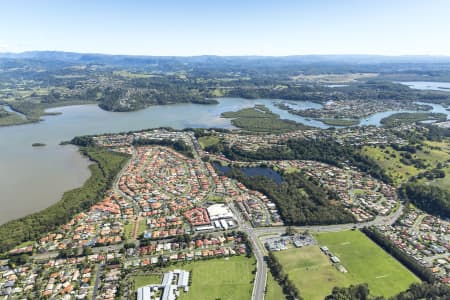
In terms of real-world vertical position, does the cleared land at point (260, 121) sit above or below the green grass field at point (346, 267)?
above

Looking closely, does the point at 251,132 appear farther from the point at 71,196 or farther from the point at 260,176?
the point at 71,196

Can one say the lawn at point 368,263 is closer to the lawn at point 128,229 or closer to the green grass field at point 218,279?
the green grass field at point 218,279

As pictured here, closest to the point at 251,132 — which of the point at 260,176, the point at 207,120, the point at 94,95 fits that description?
the point at 207,120

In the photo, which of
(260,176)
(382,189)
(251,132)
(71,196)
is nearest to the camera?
(71,196)

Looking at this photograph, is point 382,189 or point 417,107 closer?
point 382,189

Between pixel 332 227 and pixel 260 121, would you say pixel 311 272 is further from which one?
pixel 260 121

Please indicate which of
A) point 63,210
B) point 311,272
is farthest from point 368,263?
point 63,210

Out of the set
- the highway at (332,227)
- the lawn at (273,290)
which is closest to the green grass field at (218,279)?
the lawn at (273,290)
